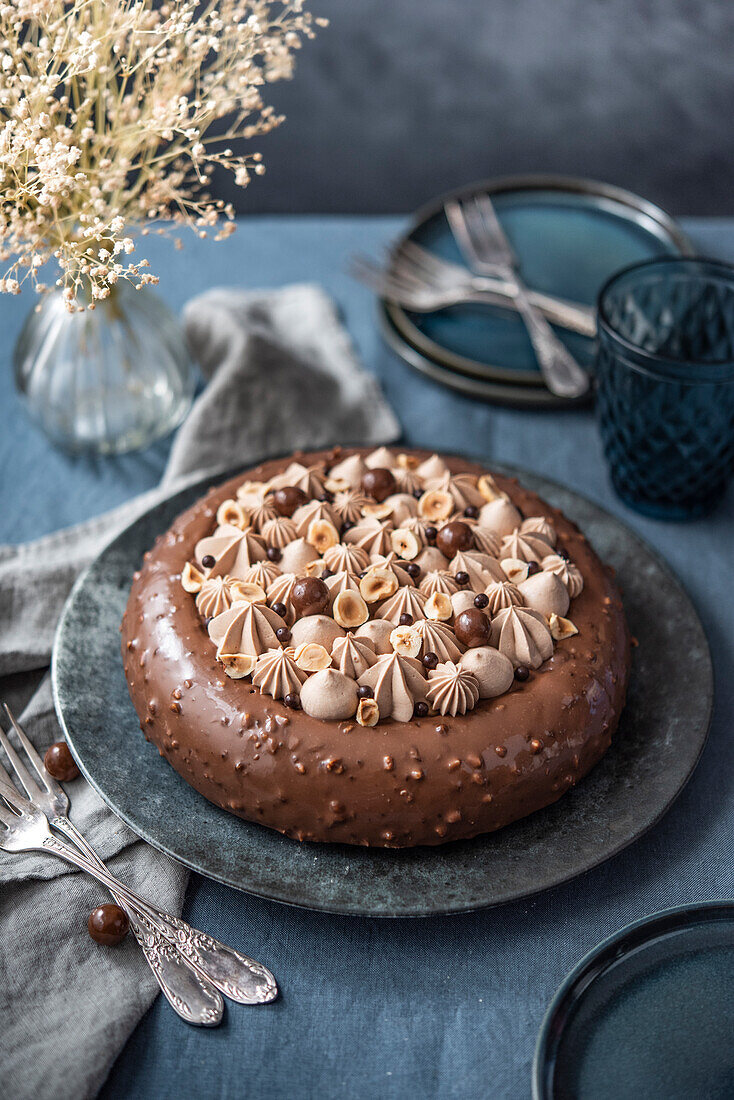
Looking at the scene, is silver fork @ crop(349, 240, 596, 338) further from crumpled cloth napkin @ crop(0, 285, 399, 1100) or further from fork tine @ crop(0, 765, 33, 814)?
fork tine @ crop(0, 765, 33, 814)

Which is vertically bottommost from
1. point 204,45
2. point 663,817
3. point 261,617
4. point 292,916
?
→ point 663,817

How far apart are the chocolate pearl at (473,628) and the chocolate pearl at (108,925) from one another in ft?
2.14

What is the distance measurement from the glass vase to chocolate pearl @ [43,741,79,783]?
2.78 feet

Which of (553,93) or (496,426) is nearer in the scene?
(496,426)

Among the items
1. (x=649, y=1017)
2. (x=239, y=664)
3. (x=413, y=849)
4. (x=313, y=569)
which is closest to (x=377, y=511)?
(x=313, y=569)

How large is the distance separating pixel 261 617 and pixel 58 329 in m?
0.96

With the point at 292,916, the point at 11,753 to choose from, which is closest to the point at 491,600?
the point at 292,916

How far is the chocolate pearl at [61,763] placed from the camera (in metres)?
1.63

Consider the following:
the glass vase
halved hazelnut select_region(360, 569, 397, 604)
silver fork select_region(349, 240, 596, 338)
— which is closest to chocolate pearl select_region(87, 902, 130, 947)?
halved hazelnut select_region(360, 569, 397, 604)

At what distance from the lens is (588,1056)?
127cm

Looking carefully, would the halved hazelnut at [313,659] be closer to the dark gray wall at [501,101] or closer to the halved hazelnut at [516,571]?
the halved hazelnut at [516,571]

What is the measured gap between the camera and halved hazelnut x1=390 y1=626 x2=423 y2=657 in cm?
152

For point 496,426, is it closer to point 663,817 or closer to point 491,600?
point 491,600

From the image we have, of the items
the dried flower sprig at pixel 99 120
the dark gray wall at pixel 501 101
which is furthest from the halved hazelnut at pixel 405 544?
the dark gray wall at pixel 501 101
